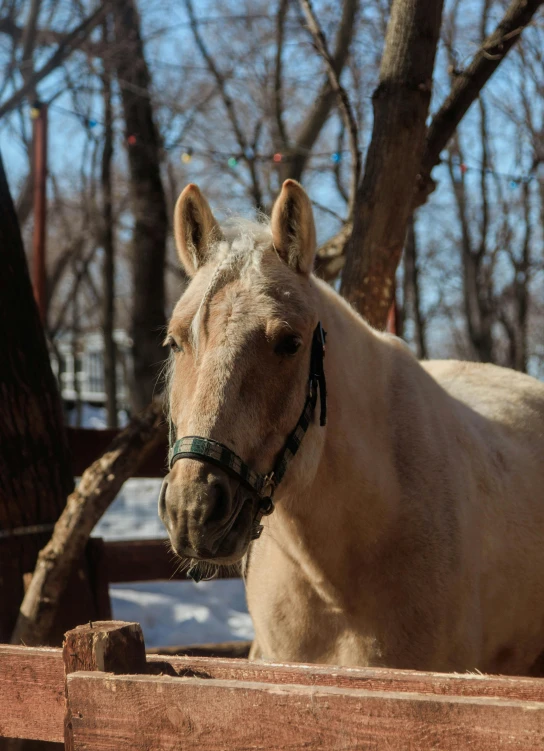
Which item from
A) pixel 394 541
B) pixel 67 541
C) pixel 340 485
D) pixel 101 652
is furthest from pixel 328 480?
pixel 67 541

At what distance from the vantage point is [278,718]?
1.69 metres

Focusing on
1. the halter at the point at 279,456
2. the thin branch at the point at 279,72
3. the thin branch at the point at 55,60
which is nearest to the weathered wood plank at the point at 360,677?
the halter at the point at 279,456

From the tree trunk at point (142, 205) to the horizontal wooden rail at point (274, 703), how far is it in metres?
8.31

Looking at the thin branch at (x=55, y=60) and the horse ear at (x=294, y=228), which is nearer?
the horse ear at (x=294, y=228)

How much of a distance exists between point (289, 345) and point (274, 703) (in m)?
1.27

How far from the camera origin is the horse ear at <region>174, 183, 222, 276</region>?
2.99m

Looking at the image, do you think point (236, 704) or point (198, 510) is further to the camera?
point (198, 510)

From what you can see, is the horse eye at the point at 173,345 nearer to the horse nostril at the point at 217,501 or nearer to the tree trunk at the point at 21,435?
the horse nostril at the point at 217,501

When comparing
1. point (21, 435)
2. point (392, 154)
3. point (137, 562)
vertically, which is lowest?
point (137, 562)

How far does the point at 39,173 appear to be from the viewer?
9.56 metres

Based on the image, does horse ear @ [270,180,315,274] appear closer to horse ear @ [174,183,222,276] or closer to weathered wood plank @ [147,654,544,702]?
horse ear @ [174,183,222,276]

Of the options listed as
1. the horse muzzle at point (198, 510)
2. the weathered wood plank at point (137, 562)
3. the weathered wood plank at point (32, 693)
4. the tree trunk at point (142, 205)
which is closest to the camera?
the weathered wood plank at point (32, 693)

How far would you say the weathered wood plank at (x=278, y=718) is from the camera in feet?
5.01

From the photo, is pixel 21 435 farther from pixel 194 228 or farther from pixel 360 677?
pixel 360 677
